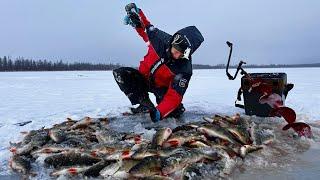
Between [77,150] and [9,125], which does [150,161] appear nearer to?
[77,150]

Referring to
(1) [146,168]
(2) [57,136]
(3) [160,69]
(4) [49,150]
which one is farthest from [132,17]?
(1) [146,168]

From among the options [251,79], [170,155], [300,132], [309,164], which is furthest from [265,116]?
[170,155]

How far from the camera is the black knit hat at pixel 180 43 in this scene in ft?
20.2

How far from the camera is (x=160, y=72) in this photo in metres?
7.08

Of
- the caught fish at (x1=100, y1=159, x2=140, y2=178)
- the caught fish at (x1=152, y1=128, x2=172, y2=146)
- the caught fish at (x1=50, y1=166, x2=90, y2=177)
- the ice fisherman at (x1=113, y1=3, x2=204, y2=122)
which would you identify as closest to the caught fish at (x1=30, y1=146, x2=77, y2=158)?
the caught fish at (x1=50, y1=166, x2=90, y2=177)

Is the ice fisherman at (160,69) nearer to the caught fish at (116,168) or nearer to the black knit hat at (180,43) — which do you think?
the black knit hat at (180,43)

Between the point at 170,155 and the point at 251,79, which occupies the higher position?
the point at 251,79

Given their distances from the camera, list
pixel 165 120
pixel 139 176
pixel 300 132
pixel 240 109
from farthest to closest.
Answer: pixel 240 109 → pixel 165 120 → pixel 300 132 → pixel 139 176

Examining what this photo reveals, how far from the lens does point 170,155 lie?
428cm

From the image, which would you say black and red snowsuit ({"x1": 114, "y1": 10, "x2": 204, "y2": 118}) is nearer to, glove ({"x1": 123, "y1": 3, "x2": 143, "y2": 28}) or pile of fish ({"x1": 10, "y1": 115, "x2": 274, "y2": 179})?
glove ({"x1": 123, "y1": 3, "x2": 143, "y2": 28})

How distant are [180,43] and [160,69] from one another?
3.20 ft

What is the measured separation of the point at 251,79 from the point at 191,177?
11.8 ft

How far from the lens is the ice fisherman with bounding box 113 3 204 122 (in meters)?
6.23

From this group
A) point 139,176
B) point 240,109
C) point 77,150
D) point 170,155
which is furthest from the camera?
point 240,109
